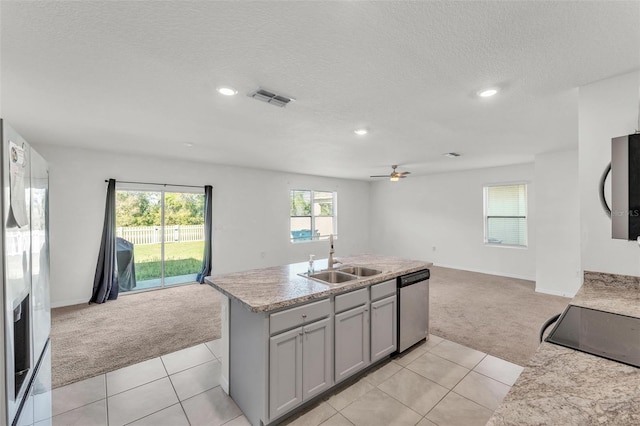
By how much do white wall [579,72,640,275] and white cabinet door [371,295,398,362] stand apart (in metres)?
1.58

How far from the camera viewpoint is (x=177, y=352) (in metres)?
2.99

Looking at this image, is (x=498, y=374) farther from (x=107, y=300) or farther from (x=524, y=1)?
(x=107, y=300)

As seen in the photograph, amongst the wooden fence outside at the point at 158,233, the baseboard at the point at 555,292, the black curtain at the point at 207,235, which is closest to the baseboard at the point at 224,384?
the black curtain at the point at 207,235

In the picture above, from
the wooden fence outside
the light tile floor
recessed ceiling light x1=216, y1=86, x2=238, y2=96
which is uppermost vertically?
recessed ceiling light x1=216, y1=86, x2=238, y2=96

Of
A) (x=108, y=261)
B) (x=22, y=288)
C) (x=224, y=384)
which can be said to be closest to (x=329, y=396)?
(x=224, y=384)

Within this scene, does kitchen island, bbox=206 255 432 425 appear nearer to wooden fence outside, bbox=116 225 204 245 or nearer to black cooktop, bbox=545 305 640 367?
black cooktop, bbox=545 305 640 367

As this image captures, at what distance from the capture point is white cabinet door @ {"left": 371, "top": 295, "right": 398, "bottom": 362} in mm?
2617

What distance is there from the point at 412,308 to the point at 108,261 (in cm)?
480

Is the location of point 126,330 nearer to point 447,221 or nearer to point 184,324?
point 184,324

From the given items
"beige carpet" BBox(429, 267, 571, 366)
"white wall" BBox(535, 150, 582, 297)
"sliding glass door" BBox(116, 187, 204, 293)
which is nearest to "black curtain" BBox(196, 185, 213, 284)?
"sliding glass door" BBox(116, 187, 204, 293)

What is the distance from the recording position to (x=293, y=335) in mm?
1985

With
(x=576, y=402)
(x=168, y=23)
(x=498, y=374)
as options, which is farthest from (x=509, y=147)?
(x=168, y=23)

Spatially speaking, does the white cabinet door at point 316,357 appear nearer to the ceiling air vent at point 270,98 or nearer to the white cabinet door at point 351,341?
the white cabinet door at point 351,341

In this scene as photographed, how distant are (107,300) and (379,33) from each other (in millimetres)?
5487
